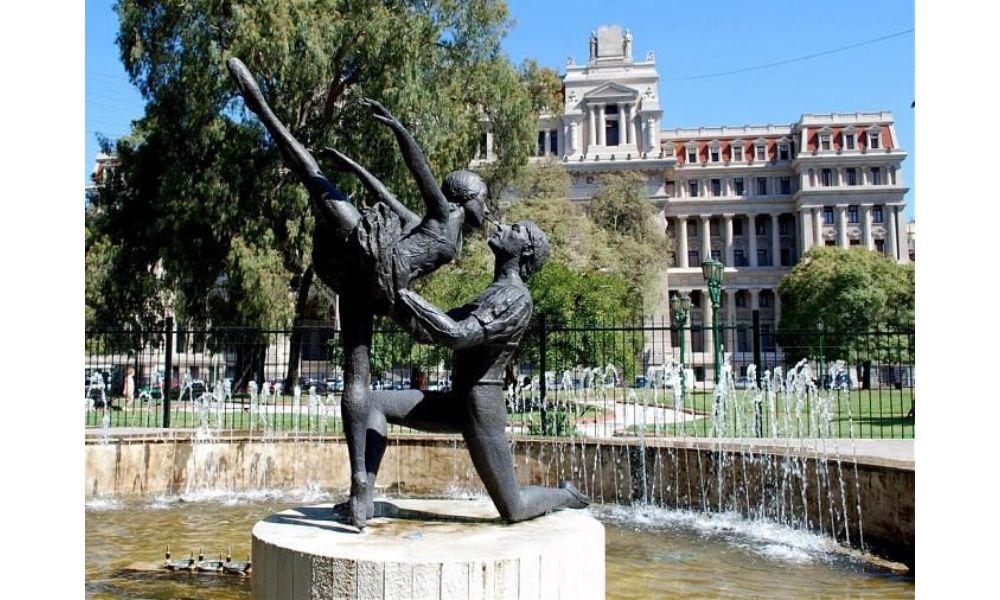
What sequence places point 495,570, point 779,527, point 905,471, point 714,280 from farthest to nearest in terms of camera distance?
point 714,280 < point 779,527 < point 905,471 < point 495,570

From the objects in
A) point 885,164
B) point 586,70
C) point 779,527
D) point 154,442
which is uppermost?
point 586,70

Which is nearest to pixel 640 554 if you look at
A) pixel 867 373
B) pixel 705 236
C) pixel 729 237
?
pixel 867 373

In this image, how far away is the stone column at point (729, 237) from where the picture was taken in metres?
77.0

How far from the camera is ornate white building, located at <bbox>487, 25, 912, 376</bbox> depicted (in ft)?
222

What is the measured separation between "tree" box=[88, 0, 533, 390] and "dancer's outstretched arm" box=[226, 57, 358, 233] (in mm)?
16628

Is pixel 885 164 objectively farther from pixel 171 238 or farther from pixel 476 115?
pixel 171 238

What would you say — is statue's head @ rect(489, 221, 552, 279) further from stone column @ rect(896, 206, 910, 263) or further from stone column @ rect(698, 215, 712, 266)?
stone column @ rect(896, 206, 910, 263)

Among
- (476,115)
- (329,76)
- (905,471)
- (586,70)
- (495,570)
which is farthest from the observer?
(586,70)

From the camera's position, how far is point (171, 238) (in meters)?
22.4

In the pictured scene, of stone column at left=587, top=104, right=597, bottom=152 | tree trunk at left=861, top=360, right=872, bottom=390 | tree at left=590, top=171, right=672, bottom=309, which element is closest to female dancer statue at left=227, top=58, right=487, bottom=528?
tree trunk at left=861, top=360, right=872, bottom=390

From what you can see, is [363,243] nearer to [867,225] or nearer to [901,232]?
[867,225]

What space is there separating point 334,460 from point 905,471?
648 centimetres

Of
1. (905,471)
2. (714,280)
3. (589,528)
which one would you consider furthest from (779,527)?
(714,280)

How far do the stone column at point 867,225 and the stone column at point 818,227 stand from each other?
132 inches
